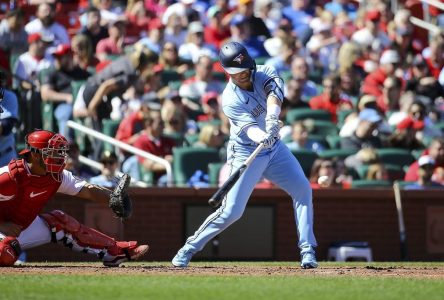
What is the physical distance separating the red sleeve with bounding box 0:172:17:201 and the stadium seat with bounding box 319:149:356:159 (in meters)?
5.56

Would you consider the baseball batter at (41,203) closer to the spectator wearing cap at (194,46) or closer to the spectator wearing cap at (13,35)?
the spectator wearing cap at (13,35)

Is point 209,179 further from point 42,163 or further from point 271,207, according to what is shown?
point 42,163

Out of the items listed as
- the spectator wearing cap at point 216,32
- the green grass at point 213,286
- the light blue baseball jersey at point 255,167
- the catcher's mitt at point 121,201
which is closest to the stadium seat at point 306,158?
the spectator wearing cap at point 216,32

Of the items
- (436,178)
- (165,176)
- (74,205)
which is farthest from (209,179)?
(436,178)

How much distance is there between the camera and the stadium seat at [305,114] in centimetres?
1577

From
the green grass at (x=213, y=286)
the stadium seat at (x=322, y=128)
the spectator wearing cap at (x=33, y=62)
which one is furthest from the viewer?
the stadium seat at (x=322, y=128)

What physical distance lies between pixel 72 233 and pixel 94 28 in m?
6.99

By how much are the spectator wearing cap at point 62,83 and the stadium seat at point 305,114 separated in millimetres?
2747

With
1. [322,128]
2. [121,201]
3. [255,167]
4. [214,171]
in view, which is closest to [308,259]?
[255,167]

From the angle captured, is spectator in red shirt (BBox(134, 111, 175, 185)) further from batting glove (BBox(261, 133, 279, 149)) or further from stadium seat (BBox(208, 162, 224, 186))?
batting glove (BBox(261, 133, 279, 149))

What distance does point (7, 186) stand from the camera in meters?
10.0

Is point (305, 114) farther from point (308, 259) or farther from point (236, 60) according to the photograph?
point (236, 60)

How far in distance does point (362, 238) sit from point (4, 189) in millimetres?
5718

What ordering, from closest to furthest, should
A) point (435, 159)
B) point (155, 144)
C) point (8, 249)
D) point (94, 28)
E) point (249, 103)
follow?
point (8, 249), point (249, 103), point (155, 144), point (435, 159), point (94, 28)
